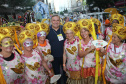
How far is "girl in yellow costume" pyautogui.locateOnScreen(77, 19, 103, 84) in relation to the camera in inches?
106

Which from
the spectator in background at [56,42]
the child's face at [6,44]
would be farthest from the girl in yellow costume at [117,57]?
the child's face at [6,44]

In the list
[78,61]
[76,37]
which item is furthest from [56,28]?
[78,61]

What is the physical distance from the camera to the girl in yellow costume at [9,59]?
84.2 inches

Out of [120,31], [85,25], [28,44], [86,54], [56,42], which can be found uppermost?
[85,25]

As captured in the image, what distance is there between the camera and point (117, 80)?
7.70 feet

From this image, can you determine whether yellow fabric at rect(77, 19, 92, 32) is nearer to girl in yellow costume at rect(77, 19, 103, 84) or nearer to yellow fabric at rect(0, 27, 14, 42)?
girl in yellow costume at rect(77, 19, 103, 84)

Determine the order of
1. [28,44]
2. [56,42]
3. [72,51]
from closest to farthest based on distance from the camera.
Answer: [28,44] → [72,51] → [56,42]

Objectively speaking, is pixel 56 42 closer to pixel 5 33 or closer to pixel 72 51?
pixel 72 51

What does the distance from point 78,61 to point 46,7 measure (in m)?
6.69

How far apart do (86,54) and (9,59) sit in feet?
5.58

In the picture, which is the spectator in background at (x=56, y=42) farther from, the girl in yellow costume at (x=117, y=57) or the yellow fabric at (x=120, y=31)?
the yellow fabric at (x=120, y=31)

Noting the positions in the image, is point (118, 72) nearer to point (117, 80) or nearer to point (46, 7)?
point (117, 80)

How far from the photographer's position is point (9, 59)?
2.22 meters

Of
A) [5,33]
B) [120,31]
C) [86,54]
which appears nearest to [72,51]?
[86,54]
